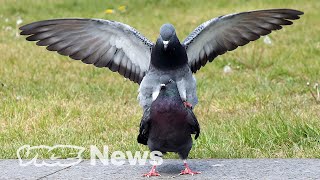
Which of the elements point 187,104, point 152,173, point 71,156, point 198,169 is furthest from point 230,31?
point 71,156

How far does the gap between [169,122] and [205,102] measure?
310 centimetres

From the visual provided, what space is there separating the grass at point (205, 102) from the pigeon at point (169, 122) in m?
0.82

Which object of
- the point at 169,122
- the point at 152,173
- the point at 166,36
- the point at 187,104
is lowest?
the point at 152,173

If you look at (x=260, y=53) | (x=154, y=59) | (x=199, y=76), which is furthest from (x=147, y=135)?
(x=260, y=53)

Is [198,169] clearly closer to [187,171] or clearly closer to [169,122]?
[187,171]

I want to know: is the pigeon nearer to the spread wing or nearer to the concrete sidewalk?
the concrete sidewalk

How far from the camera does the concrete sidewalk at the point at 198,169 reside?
4.61m

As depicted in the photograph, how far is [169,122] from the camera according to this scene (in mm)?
4535

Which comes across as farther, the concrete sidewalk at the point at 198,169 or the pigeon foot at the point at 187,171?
the pigeon foot at the point at 187,171

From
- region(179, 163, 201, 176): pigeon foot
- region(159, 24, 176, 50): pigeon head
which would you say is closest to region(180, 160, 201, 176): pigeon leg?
region(179, 163, 201, 176): pigeon foot

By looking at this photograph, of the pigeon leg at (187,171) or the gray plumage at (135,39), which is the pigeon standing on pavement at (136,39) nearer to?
the gray plumage at (135,39)

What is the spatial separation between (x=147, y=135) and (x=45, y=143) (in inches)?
56.2

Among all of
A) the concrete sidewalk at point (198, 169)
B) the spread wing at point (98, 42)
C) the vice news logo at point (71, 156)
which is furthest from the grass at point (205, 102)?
the spread wing at point (98, 42)

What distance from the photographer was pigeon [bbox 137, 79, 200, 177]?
14.9ft
